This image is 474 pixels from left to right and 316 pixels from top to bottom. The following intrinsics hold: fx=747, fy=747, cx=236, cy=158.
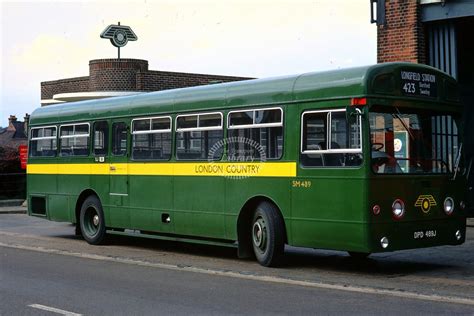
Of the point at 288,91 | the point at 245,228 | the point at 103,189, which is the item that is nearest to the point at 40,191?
the point at 103,189

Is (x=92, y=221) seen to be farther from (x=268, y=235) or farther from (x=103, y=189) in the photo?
(x=268, y=235)

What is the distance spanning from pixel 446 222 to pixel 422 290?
6.74 ft

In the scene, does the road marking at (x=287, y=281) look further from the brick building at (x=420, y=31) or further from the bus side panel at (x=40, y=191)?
the brick building at (x=420, y=31)

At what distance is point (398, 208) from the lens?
10.4m

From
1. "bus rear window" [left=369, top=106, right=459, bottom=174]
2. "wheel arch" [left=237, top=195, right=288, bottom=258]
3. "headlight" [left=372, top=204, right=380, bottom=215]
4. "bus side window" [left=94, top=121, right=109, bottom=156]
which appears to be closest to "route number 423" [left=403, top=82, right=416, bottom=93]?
"bus rear window" [left=369, top=106, right=459, bottom=174]

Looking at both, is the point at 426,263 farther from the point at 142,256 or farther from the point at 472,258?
the point at 142,256

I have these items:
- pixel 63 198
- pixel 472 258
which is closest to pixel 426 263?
pixel 472 258

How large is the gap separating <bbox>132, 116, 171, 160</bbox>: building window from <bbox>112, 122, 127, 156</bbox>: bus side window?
1.10 feet

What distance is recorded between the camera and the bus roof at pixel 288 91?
1041 centimetres

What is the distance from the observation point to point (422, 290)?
927cm

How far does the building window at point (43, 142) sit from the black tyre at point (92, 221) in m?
1.81

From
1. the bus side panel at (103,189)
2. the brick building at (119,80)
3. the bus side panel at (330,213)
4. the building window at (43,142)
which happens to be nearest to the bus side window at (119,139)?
the bus side panel at (103,189)

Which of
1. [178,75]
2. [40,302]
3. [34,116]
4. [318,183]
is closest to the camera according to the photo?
[40,302]

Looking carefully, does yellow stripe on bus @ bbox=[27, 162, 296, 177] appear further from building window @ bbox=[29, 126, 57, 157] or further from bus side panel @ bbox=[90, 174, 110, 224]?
building window @ bbox=[29, 126, 57, 157]
